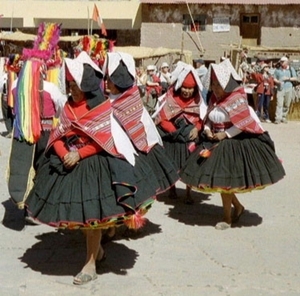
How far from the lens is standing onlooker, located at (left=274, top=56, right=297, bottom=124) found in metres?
18.0

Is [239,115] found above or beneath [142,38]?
beneath

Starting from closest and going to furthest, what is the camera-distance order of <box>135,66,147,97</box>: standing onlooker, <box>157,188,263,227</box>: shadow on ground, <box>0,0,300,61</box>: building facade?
1. <box>157,188,263,227</box>: shadow on ground
2. <box>135,66,147,97</box>: standing onlooker
3. <box>0,0,300,61</box>: building facade

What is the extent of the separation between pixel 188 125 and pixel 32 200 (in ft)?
10.3

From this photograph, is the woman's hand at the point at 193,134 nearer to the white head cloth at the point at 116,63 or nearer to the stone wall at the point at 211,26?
the white head cloth at the point at 116,63

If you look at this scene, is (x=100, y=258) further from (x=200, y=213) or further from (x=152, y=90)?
(x=152, y=90)

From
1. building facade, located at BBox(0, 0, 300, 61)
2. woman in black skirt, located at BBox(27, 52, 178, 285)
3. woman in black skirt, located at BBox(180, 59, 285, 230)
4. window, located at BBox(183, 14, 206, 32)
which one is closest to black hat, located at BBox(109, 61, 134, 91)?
woman in black skirt, located at BBox(27, 52, 178, 285)

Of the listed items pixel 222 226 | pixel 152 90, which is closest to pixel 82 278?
pixel 222 226

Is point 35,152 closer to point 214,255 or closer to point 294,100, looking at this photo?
point 214,255

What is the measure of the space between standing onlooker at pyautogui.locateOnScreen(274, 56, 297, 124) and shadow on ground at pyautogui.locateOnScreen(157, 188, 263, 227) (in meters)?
9.69

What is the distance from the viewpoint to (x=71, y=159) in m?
5.30

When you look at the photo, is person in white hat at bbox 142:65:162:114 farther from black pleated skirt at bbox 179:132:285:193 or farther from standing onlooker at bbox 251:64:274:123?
black pleated skirt at bbox 179:132:285:193

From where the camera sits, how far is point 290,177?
1039cm

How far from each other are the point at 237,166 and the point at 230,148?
211 millimetres

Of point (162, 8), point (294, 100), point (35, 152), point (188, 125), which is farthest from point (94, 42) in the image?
point (162, 8)
